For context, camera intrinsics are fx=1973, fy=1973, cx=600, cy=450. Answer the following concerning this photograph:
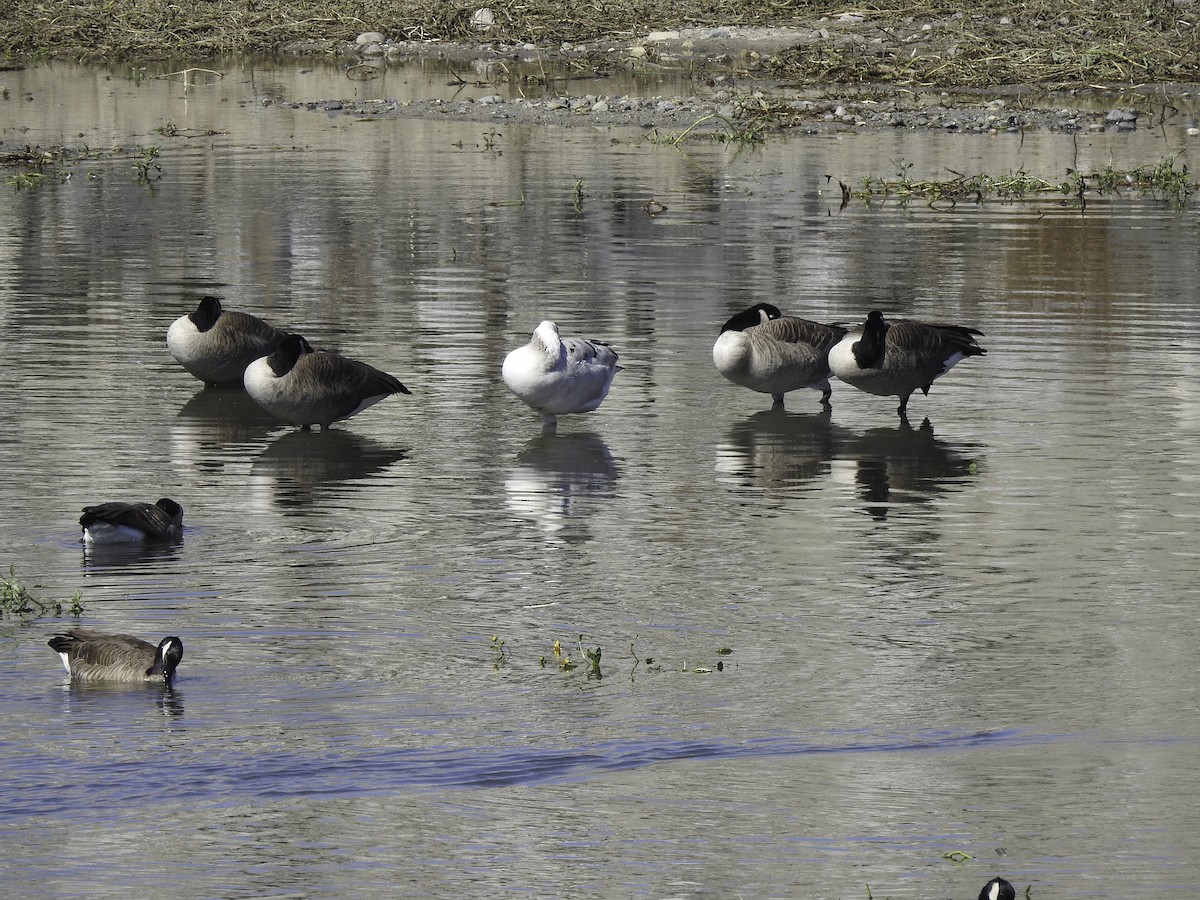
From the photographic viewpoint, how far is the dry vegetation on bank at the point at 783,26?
42.3 meters

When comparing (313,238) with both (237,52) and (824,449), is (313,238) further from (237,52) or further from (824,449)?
(237,52)

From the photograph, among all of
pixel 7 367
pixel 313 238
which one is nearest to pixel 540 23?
pixel 313 238

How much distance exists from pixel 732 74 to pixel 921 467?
102ft

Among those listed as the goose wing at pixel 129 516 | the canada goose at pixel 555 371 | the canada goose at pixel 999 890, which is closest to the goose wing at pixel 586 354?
the canada goose at pixel 555 371

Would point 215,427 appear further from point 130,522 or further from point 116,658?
point 116,658

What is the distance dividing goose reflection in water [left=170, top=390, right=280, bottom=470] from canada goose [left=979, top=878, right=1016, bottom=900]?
329 inches

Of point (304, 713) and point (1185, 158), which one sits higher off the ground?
point (1185, 158)

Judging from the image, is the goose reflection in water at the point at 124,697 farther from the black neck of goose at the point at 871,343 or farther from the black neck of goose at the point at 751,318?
the black neck of goose at the point at 751,318

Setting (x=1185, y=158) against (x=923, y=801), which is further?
(x=1185, y=158)

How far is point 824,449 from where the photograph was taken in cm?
1455

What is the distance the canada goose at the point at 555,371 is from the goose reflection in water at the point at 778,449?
43.5 inches

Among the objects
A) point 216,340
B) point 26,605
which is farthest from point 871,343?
point 26,605

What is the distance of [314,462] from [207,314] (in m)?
2.44

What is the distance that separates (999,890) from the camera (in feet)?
20.9
